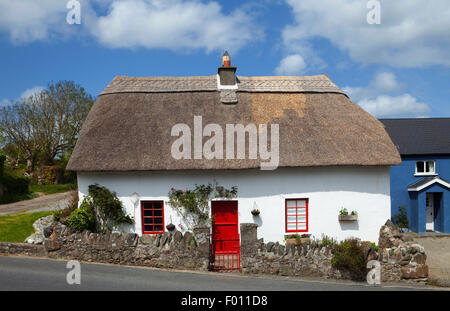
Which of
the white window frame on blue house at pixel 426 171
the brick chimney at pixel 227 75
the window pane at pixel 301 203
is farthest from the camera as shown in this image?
the white window frame on blue house at pixel 426 171

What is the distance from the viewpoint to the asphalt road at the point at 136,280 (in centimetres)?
766

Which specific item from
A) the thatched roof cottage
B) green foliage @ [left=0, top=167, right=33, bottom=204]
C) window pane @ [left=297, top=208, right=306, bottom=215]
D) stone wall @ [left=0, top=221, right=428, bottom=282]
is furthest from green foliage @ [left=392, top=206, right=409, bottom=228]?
green foliage @ [left=0, top=167, right=33, bottom=204]

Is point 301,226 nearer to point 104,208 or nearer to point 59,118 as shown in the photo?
point 104,208

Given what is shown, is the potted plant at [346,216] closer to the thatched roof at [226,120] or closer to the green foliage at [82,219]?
the thatched roof at [226,120]

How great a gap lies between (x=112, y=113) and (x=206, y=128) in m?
3.96

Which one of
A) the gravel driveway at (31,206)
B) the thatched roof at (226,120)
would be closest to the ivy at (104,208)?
the thatched roof at (226,120)

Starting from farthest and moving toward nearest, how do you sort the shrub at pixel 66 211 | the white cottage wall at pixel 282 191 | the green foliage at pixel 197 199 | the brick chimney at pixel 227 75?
the brick chimney at pixel 227 75
the white cottage wall at pixel 282 191
the green foliage at pixel 197 199
the shrub at pixel 66 211

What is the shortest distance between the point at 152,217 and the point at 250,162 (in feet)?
13.8

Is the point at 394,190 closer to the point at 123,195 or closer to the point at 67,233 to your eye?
the point at 123,195

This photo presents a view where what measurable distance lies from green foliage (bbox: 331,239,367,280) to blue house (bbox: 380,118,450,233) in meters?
11.0

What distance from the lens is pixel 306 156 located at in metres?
11.5

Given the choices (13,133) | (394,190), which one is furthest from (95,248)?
(13,133)

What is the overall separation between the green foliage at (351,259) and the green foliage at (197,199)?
4030 millimetres

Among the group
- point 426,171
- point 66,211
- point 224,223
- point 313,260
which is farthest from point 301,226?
point 426,171
